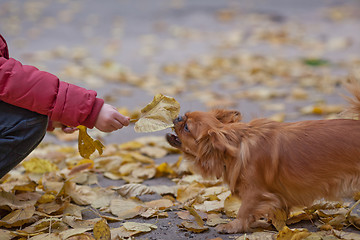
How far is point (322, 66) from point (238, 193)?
17.8ft

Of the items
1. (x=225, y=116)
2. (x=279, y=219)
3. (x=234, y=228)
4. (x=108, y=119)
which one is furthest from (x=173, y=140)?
(x=279, y=219)

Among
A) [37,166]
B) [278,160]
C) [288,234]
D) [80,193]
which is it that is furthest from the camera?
[37,166]

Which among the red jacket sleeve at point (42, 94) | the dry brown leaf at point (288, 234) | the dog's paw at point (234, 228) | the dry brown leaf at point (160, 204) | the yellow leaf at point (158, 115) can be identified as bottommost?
the dry brown leaf at point (160, 204)

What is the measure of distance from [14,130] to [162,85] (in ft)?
13.7

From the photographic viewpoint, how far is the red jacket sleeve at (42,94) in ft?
7.44

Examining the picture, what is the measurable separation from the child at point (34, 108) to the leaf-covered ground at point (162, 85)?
1.44 feet

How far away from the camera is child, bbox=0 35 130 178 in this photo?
2.27 metres

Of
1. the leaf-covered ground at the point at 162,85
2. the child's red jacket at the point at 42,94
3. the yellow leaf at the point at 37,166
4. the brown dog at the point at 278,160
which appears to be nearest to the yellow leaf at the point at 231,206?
the leaf-covered ground at the point at 162,85

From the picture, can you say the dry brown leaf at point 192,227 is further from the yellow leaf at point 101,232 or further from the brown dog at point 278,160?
the yellow leaf at point 101,232

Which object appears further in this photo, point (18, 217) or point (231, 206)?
point (231, 206)

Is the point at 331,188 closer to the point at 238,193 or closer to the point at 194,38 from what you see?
the point at 238,193

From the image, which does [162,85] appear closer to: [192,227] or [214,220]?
[214,220]

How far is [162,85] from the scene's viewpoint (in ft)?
21.3

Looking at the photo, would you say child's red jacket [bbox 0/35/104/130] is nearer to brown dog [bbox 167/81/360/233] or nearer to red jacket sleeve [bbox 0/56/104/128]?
red jacket sleeve [bbox 0/56/104/128]
